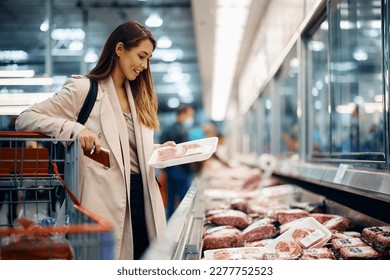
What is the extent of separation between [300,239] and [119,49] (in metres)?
1.02

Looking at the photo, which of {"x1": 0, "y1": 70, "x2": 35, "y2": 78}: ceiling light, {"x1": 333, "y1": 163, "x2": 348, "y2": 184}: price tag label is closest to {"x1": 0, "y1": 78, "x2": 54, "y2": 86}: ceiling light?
{"x1": 0, "y1": 70, "x2": 35, "y2": 78}: ceiling light

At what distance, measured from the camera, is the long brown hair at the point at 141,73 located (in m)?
1.74

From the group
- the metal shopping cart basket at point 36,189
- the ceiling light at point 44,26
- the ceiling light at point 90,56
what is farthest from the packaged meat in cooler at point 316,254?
the ceiling light at point 44,26

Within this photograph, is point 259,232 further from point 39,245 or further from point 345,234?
point 39,245

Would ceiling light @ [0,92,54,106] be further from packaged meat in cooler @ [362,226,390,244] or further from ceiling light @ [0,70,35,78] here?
packaged meat in cooler @ [362,226,390,244]

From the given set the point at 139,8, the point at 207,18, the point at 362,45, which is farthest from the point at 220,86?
the point at 139,8

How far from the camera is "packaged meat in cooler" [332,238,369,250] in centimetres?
185

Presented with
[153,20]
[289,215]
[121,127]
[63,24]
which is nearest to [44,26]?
[63,24]

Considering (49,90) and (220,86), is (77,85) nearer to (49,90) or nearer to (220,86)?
(49,90)

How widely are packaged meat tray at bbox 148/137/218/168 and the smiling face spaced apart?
30cm

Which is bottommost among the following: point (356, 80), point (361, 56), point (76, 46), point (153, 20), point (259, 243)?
point (259, 243)

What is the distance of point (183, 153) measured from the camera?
1812 millimetres

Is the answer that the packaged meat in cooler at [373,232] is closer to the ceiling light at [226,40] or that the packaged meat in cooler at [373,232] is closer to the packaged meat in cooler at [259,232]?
the packaged meat in cooler at [259,232]
